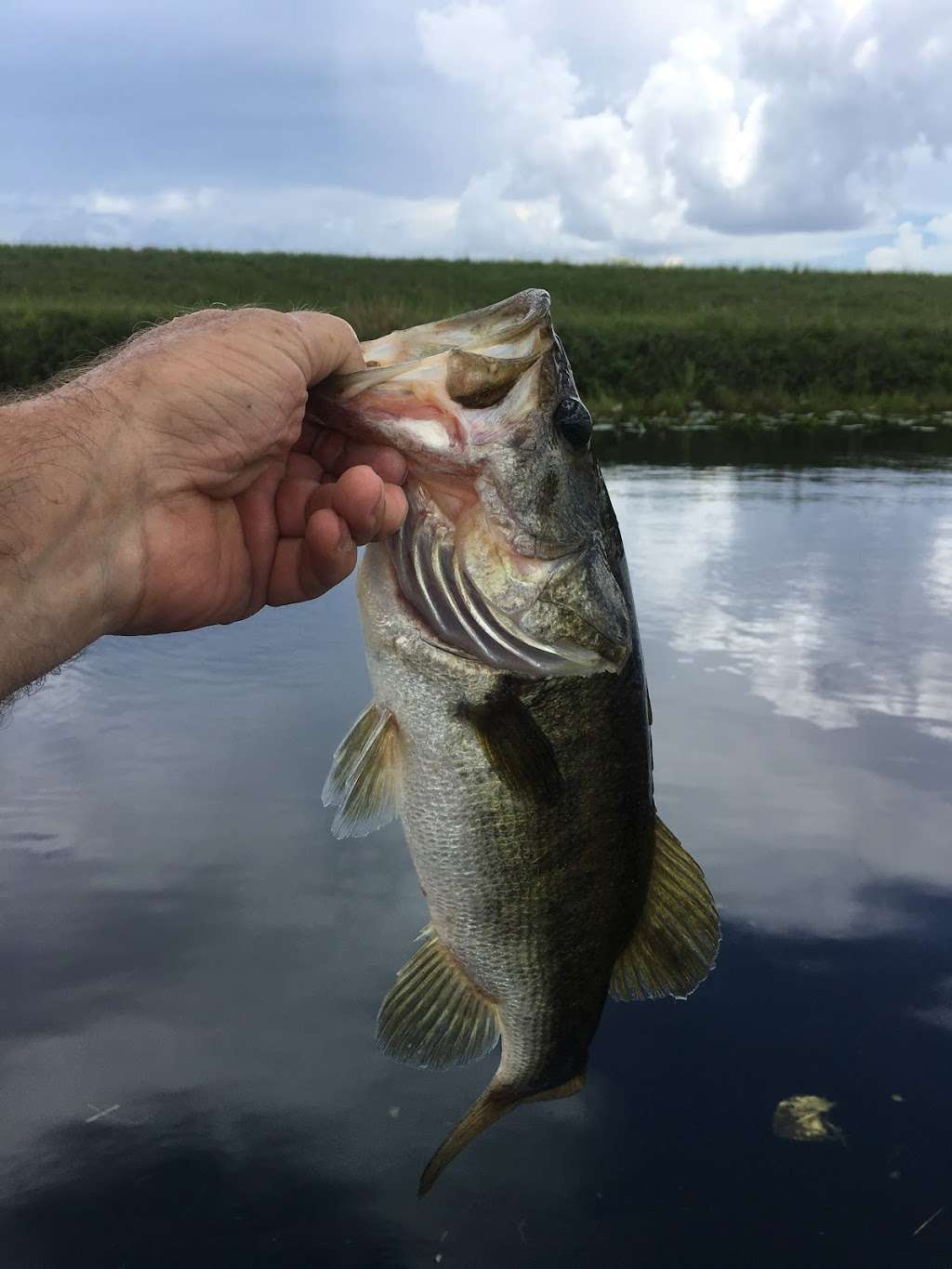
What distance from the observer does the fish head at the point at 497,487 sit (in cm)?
191

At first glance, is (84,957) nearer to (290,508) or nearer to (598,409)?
(290,508)

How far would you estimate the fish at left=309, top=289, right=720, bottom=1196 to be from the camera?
1.93m

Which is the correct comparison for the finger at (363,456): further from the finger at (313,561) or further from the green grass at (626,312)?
the green grass at (626,312)

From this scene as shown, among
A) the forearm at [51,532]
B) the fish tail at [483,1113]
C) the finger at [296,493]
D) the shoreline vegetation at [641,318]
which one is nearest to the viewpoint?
the forearm at [51,532]

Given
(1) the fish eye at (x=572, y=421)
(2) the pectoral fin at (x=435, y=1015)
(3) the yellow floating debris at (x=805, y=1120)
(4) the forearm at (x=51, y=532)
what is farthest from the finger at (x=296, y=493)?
(3) the yellow floating debris at (x=805, y=1120)

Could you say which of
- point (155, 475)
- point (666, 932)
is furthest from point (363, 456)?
point (666, 932)

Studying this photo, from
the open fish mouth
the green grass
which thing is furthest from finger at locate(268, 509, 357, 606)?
the green grass

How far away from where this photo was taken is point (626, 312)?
26.3 meters

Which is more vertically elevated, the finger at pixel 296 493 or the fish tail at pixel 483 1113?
the finger at pixel 296 493

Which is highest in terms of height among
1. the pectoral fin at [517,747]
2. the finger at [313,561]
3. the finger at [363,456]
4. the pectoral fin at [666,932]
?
the finger at [363,456]

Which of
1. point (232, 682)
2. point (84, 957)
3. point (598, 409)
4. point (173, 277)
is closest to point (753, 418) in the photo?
point (598, 409)

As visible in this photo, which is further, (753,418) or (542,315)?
(753,418)

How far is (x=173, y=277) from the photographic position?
2950 centimetres

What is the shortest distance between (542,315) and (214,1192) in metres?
1.91
